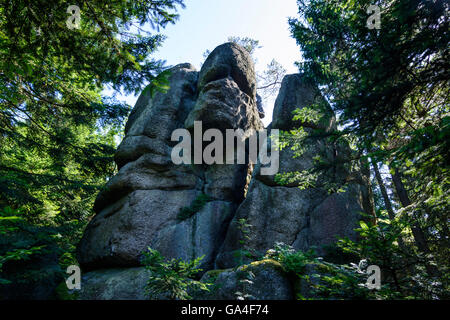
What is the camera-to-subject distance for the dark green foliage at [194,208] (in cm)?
1005

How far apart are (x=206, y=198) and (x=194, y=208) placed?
2.35ft

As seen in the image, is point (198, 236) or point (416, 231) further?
point (198, 236)

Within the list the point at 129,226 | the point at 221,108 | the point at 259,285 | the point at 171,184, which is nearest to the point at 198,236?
the point at 171,184

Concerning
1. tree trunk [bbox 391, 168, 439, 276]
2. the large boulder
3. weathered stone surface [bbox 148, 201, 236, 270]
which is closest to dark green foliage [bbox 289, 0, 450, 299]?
tree trunk [bbox 391, 168, 439, 276]

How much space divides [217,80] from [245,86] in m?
2.16

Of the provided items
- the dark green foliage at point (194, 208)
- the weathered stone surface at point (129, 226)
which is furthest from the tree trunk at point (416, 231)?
the weathered stone surface at point (129, 226)

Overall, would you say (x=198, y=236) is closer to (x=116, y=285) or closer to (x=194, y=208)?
(x=194, y=208)

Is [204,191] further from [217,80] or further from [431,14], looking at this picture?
[431,14]

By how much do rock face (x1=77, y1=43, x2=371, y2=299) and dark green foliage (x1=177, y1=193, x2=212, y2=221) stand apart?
0.04m

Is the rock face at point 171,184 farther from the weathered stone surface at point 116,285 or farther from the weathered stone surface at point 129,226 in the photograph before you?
the weathered stone surface at point 116,285

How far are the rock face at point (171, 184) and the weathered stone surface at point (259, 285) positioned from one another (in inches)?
159

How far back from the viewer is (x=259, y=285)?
16.7ft
